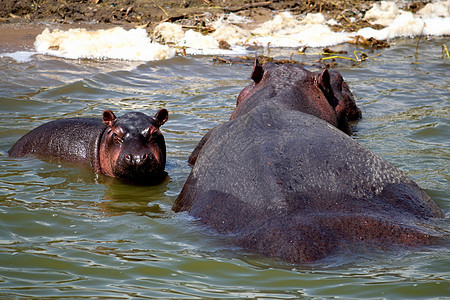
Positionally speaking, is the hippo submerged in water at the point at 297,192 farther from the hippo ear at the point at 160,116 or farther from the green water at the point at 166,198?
the hippo ear at the point at 160,116

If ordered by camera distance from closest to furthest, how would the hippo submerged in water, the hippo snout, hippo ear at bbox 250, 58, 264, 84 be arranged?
the hippo submerged in water, the hippo snout, hippo ear at bbox 250, 58, 264, 84

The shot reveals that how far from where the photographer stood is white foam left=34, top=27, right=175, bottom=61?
13.6 metres

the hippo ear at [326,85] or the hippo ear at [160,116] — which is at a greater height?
the hippo ear at [326,85]

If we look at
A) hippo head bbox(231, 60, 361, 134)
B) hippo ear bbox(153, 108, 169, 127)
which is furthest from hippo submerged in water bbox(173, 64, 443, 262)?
hippo ear bbox(153, 108, 169, 127)

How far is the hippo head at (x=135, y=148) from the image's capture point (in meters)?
6.84

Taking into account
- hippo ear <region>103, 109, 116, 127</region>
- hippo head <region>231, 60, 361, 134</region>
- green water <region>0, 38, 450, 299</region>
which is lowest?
green water <region>0, 38, 450, 299</region>

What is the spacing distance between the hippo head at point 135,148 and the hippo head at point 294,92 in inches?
35.8

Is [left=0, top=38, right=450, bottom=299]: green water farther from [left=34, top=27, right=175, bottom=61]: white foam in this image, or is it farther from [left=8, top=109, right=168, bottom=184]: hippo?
[left=34, top=27, right=175, bottom=61]: white foam

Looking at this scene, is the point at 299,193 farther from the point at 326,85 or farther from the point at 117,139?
the point at 117,139

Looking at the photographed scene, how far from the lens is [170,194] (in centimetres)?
674

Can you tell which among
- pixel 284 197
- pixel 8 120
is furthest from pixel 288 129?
pixel 8 120

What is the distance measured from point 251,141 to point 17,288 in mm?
1989

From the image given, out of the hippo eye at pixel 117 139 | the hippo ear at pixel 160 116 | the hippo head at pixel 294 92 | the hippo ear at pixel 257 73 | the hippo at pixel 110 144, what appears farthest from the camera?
the hippo ear at pixel 160 116

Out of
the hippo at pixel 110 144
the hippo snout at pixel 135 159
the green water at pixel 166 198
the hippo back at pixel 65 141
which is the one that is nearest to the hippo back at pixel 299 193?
the green water at pixel 166 198
